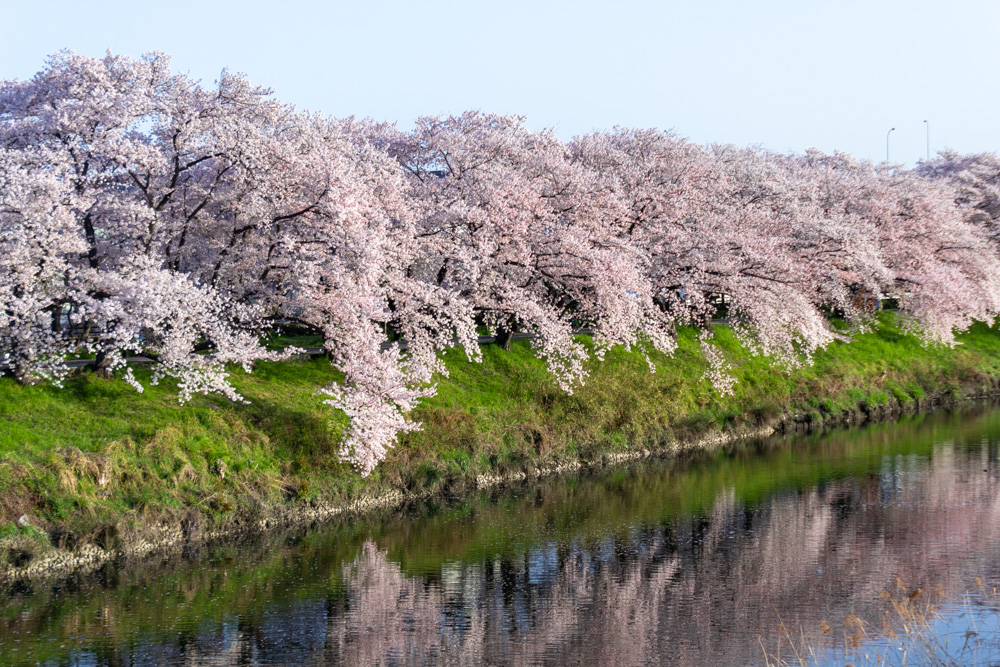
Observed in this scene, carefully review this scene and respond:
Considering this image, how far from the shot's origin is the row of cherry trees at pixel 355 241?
1081 inches

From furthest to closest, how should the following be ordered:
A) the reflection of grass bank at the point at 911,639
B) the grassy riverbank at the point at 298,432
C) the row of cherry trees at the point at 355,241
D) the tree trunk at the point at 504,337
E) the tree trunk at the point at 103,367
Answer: the tree trunk at the point at 504,337 → the tree trunk at the point at 103,367 → the row of cherry trees at the point at 355,241 → the grassy riverbank at the point at 298,432 → the reflection of grass bank at the point at 911,639

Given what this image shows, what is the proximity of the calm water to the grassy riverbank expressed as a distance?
4.93ft

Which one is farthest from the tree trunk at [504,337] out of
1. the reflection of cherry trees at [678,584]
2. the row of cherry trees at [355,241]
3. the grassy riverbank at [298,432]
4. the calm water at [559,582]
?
the reflection of cherry trees at [678,584]

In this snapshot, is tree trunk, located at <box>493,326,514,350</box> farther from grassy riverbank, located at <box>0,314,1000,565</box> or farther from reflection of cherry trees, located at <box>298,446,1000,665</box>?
reflection of cherry trees, located at <box>298,446,1000,665</box>

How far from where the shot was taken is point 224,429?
29.4 meters

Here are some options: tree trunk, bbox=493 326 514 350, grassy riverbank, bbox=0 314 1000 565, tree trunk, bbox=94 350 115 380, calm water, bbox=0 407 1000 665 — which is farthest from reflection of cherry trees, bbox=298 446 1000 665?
tree trunk, bbox=493 326 514 350

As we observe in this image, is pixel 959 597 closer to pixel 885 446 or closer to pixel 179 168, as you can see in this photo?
pixel 885 446

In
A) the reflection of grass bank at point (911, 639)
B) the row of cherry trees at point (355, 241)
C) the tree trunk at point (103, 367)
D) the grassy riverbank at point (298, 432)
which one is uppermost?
the row of cherry trees at point (355, 241)

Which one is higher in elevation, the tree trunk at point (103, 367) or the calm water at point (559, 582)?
the tree trunk at point (103, 367)

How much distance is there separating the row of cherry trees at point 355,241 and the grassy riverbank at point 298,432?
1149 mm

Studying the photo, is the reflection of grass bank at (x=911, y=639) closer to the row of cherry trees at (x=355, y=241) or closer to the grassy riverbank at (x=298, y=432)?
the row of cherry trees at (x=355, y=241)

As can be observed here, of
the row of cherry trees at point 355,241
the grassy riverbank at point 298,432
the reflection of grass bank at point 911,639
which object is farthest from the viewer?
the row of cherry trees at point 355,241

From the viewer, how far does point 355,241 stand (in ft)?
97.0

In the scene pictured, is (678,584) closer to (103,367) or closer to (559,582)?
(559,582)
